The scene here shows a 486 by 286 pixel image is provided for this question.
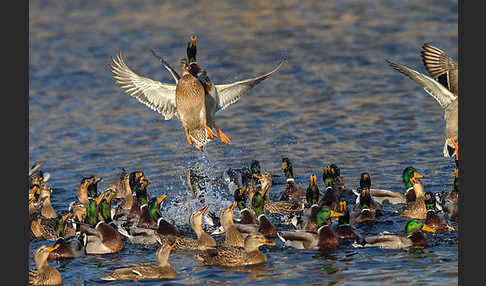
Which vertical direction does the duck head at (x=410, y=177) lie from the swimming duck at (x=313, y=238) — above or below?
above

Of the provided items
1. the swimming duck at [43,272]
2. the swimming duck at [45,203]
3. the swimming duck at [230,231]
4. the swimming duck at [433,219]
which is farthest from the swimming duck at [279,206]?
the swimming duck at [43,272]

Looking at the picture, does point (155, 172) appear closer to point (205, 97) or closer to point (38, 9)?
point (205, 97)

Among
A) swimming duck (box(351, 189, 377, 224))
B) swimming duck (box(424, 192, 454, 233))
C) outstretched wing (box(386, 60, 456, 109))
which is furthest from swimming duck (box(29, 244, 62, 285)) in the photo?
outstretched wing (box(386, 60, 456, 109))

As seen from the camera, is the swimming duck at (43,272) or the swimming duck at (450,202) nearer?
the swimming duck at (43,272)

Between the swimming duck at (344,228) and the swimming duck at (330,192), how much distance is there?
3.47 feet

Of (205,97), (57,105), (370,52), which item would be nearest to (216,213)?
(205,97)

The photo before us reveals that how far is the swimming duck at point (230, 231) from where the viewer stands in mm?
12047

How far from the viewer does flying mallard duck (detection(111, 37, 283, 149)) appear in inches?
521

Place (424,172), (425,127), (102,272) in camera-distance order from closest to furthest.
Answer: (102,272) < (424,172) < (425,127)

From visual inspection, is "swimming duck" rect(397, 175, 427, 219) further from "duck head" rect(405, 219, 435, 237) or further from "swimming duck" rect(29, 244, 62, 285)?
"swimming duck" rect(29, 244, 62, 285)

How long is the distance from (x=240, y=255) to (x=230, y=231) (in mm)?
1131

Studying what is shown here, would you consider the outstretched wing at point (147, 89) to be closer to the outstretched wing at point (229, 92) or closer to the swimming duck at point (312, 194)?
the outstretched wing at point (229, 92)

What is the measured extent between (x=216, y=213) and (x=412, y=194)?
2892 millimetres

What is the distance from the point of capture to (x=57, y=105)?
20.6 meters
